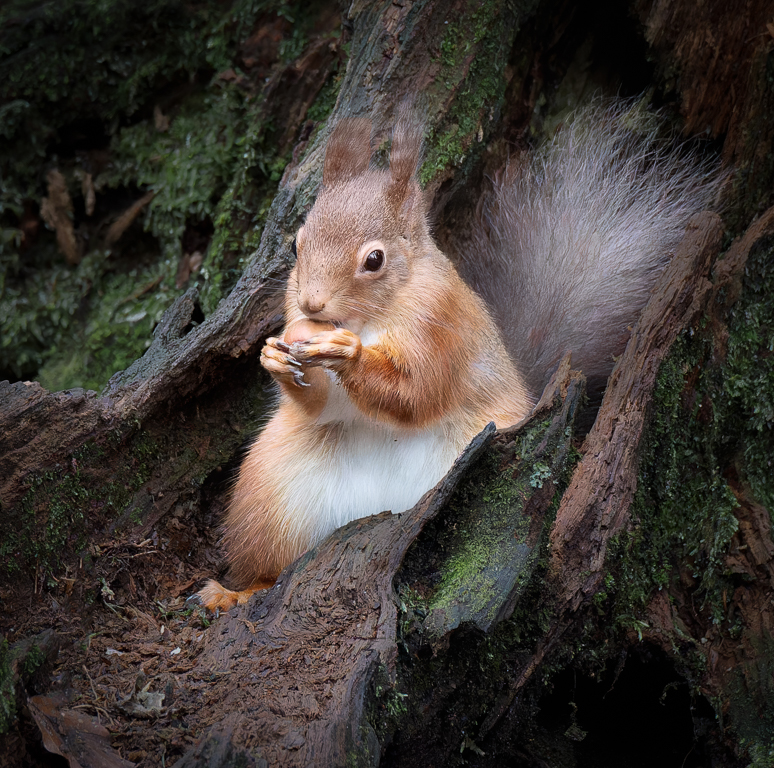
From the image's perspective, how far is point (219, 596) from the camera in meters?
2.83

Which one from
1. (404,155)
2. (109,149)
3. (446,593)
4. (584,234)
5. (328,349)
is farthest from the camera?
(109,149)

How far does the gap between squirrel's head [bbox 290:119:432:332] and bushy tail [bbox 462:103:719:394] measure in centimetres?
58

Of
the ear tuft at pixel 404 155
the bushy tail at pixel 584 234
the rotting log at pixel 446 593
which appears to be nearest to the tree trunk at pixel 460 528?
the rotting log at pixel 446 593

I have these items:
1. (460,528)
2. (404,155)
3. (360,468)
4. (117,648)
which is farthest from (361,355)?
(117,648)

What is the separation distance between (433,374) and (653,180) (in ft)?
4.60

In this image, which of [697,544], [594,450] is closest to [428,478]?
[594,450]

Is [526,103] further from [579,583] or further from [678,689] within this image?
[678,689]

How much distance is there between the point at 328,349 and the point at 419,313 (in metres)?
0.40

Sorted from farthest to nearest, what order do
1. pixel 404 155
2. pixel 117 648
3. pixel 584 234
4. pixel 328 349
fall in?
pixel 584 234
pixel 404 155
pixel 328 349
pixel 117 648

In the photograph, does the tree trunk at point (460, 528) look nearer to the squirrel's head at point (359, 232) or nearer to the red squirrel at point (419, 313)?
the red squirrel at point (419, 313)

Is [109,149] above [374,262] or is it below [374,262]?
below

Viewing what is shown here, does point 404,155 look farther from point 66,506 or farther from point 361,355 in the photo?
point 66,506

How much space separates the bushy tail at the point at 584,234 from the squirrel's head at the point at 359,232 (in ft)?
1.90

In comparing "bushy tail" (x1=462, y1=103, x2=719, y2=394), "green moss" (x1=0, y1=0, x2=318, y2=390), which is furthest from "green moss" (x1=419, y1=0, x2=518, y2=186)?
"green moss" (x1=0, y1=0, x2=318, y2=390)
